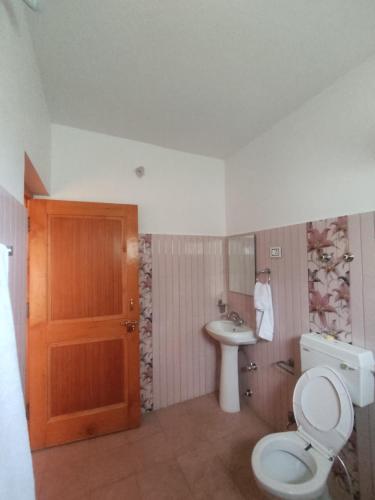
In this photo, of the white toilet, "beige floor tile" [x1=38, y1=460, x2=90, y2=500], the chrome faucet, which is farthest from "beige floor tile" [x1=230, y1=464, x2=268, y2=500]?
the chrome faucet

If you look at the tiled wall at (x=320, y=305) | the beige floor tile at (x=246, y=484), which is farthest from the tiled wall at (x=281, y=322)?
the beige floor tile at (x=246, y=484)

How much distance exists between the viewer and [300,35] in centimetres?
126

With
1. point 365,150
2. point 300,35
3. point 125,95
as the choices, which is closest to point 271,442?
point 365,150

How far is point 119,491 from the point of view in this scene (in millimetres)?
1505

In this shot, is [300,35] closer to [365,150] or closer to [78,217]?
[365,150]

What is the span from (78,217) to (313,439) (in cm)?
227

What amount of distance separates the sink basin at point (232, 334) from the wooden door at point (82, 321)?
76cm

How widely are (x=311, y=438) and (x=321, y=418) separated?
14cm

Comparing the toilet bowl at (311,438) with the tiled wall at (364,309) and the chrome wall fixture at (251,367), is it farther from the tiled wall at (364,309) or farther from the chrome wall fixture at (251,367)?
the chrome wall fixture at (251,367)

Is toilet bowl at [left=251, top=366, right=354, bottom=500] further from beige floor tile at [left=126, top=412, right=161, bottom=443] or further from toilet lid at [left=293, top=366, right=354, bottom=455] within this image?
beige floor tile at [left=126, top=412, right=161, bottom=443]

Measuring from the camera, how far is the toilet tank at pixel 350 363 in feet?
4.23

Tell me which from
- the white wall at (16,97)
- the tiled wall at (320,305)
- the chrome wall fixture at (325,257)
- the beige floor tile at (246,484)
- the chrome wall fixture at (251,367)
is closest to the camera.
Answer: the white wall at (16,97)

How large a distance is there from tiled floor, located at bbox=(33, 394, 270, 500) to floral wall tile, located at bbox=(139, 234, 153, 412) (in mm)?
214

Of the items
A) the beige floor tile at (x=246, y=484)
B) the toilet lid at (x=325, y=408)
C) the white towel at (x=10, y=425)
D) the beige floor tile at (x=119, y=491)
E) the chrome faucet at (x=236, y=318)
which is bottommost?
the beige floor tile at (x=246, y=484)
